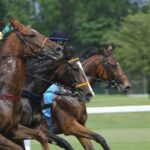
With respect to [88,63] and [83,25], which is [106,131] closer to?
[88,63]

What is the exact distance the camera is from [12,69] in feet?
28.2

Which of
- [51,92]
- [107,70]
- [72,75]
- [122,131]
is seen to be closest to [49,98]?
[51,92]

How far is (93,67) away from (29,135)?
11.3ft

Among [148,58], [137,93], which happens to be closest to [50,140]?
[148,58]

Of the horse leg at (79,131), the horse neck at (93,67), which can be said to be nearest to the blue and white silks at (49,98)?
the horse leg at (79,131)

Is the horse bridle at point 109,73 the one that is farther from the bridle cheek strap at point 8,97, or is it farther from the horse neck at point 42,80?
the bridle cheek strap at point 8,97

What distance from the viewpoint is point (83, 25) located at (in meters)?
65.9

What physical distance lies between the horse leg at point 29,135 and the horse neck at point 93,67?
9.87 feet

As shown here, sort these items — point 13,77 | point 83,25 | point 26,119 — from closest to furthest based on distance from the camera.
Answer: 1. point 13,77
2. point 26,119
3. point 83,25

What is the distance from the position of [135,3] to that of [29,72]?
61.0 metres

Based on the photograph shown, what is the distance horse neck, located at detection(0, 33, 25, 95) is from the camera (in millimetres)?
8617

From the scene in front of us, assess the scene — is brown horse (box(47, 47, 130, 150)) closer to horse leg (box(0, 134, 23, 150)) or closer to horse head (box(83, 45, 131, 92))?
horse head (box(83, 45, 131, 92))

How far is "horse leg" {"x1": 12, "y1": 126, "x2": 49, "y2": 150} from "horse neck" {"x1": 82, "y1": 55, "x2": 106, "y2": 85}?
9.87ft

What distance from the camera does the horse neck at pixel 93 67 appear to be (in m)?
12.3
